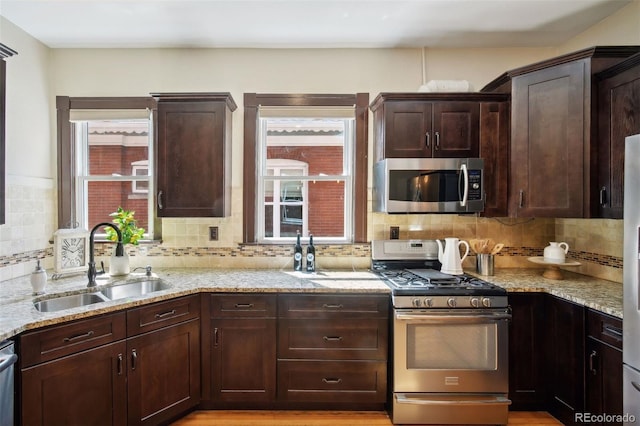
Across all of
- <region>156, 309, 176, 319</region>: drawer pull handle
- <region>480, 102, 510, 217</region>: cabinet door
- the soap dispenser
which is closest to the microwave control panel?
<region>480, 102, 510, 217</region>: cabinet door

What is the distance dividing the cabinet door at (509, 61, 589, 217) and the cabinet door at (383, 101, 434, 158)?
2.06 feet

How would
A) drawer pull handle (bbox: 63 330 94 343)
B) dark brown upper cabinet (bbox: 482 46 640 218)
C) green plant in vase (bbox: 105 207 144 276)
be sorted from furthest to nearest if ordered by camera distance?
1. green plant in vase (bbox: 105 207 144 276)
2. dark brown upper cabinet (bbox: 482 46 640 218)
3. drawer pull handle (bbox: 63 330 94 343)

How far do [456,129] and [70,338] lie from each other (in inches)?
111

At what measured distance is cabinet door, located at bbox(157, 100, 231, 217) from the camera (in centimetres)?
267

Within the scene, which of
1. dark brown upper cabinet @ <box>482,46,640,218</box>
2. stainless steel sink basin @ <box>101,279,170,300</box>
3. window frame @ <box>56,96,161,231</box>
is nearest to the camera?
dark brown upper cabinet @ <box>482,46,640,218</box>

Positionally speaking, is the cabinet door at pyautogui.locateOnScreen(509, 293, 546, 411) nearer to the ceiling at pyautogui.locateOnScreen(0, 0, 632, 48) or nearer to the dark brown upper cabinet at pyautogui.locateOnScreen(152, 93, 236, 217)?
the ceiling at pyautogui.locateOnScreen(0, 0, 632, 48)

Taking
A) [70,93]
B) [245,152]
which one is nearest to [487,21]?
[245,152]

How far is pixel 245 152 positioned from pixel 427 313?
195 centimetres

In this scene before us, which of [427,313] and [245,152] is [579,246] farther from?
[245,152]

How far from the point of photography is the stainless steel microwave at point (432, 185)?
2578 mm

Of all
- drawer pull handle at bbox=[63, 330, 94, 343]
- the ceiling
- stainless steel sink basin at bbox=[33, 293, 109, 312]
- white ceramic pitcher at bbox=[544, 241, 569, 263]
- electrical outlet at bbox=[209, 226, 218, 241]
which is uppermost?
the ceiling

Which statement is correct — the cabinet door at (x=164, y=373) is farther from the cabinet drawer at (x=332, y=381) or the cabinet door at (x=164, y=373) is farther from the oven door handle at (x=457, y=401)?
the oven door handle at (x=457, y=401)

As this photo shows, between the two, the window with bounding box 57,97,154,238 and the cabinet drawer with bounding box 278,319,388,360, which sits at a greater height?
the window with bounding box 57,97,154,238

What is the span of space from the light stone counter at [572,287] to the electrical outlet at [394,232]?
0.76 m
